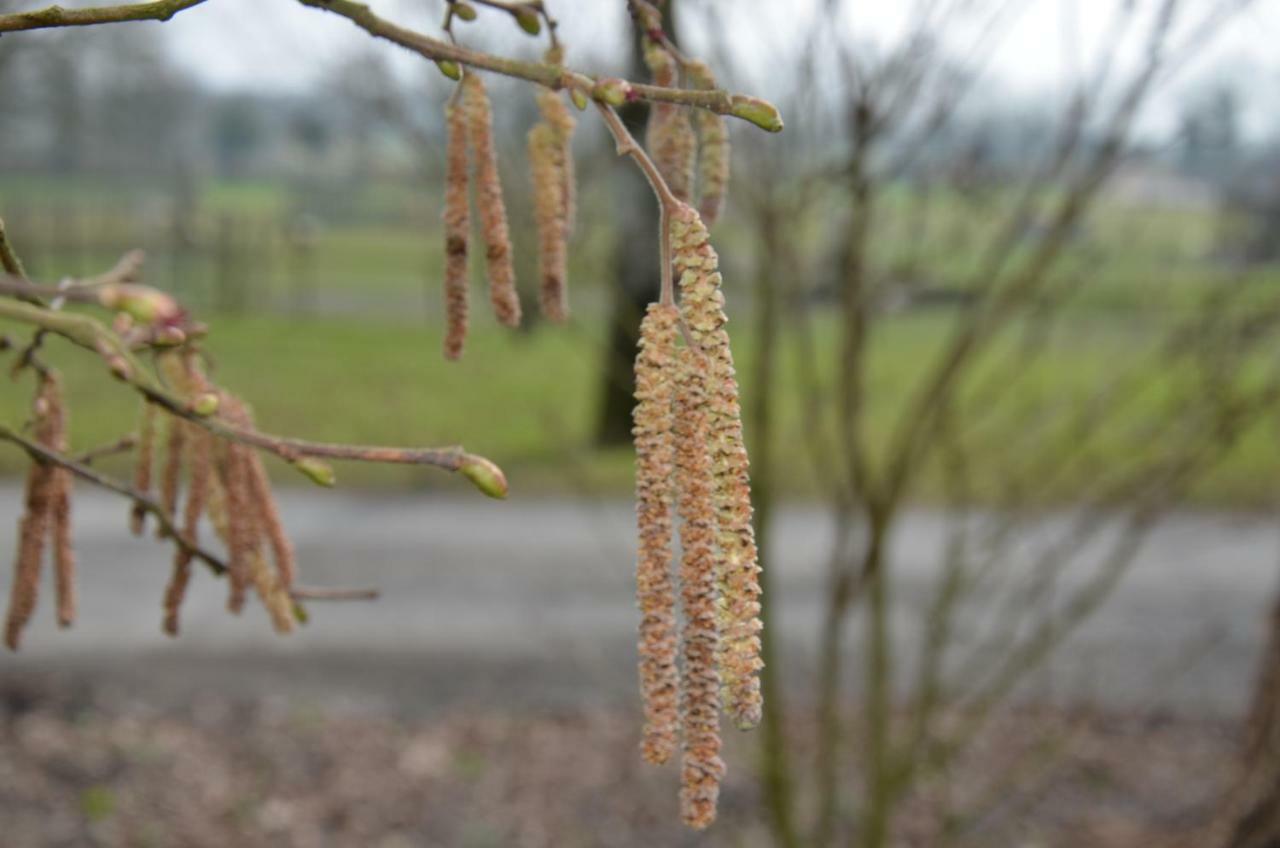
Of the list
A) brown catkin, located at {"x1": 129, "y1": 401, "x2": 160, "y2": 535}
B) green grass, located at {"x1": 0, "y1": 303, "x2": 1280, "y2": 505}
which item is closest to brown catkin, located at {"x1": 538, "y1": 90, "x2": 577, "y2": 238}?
brown catkin, located at {"x1": 129, "y1": 401, "x2": 160, "y2": 535}

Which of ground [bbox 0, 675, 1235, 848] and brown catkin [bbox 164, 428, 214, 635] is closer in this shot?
brown catkin [bbox 164, 428, 214, 635]

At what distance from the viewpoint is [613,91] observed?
32.4 inches

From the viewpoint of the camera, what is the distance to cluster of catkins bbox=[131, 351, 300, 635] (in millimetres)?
1188

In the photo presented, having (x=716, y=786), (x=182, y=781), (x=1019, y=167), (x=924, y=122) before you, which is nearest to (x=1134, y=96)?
(x=924, y=122)

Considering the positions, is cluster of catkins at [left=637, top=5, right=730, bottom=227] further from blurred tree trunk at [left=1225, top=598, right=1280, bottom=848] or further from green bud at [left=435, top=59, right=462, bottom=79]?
blurred tree trunk at [left=1225, top=598, right=1280, bottom=848]

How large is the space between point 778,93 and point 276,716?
3801 mm

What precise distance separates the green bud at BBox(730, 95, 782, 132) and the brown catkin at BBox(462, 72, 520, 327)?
294mm

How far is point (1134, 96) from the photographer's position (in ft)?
9.20

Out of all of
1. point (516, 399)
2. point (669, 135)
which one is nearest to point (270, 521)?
point (669, 135)

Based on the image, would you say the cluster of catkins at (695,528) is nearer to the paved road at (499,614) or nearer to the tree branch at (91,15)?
the tree branch at (91,15)

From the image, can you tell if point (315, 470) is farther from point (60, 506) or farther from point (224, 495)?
point (60, 506)

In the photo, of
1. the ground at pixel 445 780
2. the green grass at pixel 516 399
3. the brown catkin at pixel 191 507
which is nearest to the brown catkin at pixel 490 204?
the brown catkin at pixel 191 507

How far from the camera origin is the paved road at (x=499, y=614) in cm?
636

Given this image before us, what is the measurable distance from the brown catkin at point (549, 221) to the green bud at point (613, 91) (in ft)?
0.91
